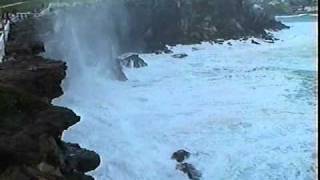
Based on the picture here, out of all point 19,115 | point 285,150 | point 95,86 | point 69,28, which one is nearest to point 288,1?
point 69,28

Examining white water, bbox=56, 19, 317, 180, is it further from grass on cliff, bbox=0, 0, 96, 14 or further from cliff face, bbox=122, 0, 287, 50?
cliff face, bbox=122, 0, 287, 50

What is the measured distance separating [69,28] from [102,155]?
24350 millimetres

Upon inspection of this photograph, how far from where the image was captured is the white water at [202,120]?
22938mm

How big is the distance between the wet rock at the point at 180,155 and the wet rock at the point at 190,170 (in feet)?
1.87

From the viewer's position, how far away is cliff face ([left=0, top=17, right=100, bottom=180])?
45.0 ft

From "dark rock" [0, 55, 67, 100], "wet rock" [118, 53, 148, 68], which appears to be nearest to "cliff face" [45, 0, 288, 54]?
"wet rock" [118, 53, 148, 68]

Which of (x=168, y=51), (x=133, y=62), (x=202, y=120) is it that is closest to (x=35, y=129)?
(x=202, y=120)

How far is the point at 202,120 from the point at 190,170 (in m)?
6.99

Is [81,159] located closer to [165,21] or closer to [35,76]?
[35,76]

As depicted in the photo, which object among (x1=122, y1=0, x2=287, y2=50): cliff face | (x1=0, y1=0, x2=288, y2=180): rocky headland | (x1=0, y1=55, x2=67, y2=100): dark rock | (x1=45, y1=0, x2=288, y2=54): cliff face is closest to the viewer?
(x1=0, y1=0, x2=288, y2=180): rocky headland

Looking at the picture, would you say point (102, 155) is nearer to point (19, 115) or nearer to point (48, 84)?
point (48, 84)

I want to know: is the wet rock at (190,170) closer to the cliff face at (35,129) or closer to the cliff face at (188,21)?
the cliff face at (35,129)

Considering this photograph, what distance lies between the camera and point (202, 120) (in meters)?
29.2

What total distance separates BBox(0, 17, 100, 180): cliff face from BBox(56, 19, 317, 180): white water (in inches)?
143
